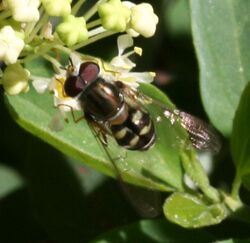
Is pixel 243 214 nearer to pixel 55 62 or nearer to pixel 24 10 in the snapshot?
pixel 55 62

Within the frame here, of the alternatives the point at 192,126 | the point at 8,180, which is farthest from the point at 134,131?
the point at 8,180

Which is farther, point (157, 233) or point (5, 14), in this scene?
point (157, 233)

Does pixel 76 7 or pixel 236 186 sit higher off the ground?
pixel 76 7

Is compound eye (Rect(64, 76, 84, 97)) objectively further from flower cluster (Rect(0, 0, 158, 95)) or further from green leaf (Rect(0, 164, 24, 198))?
green leaf (Rect(0, 164, 24, 198))

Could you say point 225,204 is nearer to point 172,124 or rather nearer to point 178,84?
point 172,124

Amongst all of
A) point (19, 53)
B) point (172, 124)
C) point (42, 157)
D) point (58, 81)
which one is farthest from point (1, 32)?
point (42, 157)

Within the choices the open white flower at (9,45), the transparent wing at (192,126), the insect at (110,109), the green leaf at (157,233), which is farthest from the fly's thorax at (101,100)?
the green leaf at (157,233)

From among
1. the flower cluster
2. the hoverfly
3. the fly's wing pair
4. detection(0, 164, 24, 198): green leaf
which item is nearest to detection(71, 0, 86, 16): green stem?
the flower cluster

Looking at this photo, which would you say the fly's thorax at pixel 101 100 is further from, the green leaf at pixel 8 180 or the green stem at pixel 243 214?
the green leaf at pixel 8 180
